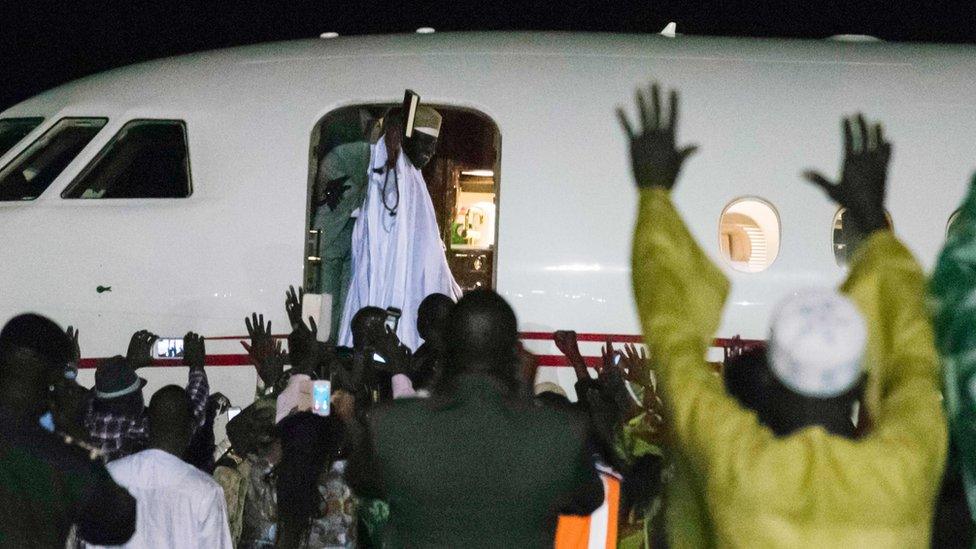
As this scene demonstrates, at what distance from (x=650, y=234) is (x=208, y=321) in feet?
17.2

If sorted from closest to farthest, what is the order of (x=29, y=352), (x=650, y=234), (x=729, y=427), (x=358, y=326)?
(x=729, y=427), (x=650, y=234), (x=29, y=352), (x=358, y=326)

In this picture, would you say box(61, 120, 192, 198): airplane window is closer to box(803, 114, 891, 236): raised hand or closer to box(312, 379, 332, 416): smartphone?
box(312, 379, 332, 416): smartphone

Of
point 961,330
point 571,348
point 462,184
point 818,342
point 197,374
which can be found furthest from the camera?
point 462,184

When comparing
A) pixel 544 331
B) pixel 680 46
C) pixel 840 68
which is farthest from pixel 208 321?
pixel 840 68

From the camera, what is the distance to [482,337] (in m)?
3.71

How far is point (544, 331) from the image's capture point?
26.1ft

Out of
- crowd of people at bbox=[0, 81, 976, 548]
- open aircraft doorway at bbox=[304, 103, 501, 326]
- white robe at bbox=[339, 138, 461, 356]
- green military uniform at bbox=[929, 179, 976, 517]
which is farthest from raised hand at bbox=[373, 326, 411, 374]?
green military uniform at bbox=[929, 179, 976, 517]

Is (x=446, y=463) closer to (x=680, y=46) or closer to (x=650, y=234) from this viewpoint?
(x=650, y=234)

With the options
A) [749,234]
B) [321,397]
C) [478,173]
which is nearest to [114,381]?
[321,397]

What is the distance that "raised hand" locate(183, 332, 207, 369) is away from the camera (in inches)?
294

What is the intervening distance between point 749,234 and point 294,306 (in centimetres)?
299

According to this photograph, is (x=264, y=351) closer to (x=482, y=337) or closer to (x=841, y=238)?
(x=841, y=238)

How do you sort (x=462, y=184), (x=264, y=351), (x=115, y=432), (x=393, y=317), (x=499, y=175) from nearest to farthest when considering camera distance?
(x=115, y=432) < (x=264, y=351) < (x=393, y=317) < (x=499, y=175) < (x=462, y=184)

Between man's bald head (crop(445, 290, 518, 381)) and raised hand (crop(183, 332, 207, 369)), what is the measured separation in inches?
155
